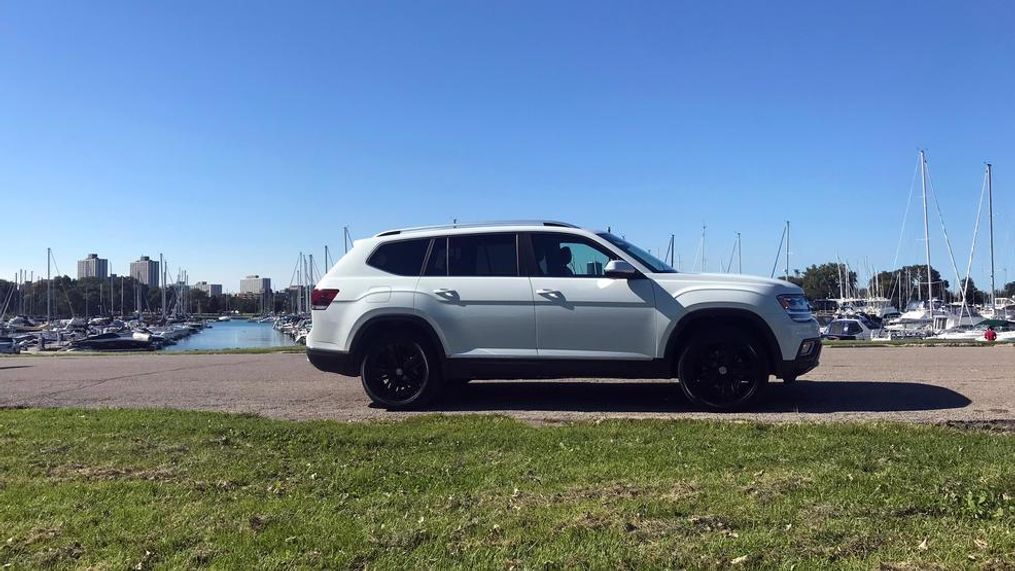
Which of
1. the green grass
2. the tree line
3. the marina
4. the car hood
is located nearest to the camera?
the green grass

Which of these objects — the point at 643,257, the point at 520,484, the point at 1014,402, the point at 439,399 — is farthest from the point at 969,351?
the point at 520,484

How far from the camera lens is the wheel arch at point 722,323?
294 inches

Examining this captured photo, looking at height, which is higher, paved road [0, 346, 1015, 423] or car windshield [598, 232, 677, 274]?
car windshield [598, 232, 677, 274]

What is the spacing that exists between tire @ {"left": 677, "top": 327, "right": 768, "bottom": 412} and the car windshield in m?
0.85

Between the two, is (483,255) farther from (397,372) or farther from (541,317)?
(397,372)

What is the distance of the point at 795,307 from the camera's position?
762 centimetres

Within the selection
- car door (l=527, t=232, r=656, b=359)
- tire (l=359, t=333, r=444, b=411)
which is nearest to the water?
tire (l=359, t=333, r=444, b=411)

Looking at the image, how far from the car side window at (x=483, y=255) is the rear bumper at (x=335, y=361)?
143 centimetres

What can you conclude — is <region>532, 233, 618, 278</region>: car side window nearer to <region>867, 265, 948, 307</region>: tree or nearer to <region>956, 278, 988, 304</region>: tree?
<region>956, 278, 988, 304</region>: tree

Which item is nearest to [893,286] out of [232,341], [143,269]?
[232,341]

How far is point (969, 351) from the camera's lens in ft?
45.1

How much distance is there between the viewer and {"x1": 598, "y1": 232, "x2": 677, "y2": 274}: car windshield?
7.89 meters

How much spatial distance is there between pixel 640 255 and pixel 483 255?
1.66 m

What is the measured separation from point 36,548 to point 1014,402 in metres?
8.16
